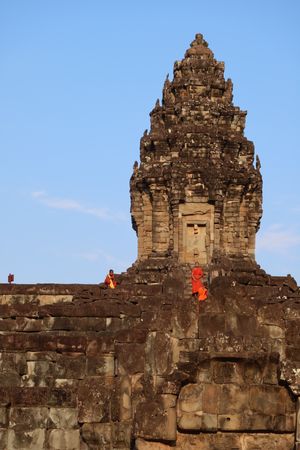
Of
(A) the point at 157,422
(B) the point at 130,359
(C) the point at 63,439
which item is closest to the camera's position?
(A) the point at 157,422

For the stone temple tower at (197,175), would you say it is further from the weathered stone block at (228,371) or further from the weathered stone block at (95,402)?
the weathered stone block at (228,371)

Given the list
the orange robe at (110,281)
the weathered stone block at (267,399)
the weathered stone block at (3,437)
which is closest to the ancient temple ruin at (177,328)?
the weathered stone block at (267,399)

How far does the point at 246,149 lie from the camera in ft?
136

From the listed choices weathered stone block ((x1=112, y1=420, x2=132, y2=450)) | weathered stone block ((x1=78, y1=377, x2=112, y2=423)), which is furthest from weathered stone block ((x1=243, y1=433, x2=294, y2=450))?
weathered stone block ((x1=78, y1=377, x2=112, y2=423))

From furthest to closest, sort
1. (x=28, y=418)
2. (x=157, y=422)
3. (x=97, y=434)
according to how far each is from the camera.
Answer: (x=28, y=418) → (x=97, y=434) → (x=157, y=422)

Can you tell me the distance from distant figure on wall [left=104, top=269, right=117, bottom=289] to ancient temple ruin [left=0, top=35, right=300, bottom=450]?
0.26 m

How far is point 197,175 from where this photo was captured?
39.6m

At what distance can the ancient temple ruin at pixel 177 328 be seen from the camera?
46.7 feet

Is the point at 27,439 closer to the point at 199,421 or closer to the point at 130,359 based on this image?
the point at 130,359

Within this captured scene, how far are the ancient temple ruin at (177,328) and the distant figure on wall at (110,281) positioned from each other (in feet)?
0.87

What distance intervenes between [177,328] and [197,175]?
988 inches

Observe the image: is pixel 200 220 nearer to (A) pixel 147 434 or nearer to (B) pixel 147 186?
(B) pixel 147 186

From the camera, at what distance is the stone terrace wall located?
14180mm

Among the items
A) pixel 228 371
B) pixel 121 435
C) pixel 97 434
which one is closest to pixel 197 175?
pixel 97 434
